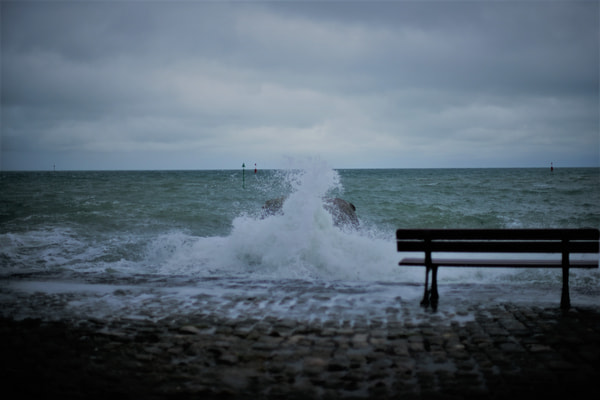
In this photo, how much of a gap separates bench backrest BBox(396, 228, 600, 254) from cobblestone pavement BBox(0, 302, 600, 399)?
679 mm

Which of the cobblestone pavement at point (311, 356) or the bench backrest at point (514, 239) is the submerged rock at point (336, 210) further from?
the cobblestone pavement at point (311, 356)

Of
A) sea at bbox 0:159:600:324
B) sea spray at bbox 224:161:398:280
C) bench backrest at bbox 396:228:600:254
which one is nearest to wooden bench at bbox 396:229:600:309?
bench backrest at bbox 396:228:600:254

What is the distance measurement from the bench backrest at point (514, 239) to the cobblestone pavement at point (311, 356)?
0.68 metres

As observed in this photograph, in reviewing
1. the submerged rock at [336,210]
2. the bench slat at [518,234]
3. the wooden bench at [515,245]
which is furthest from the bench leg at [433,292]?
the submerged rock at [336,210]

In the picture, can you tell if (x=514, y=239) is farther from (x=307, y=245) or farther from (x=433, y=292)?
(x=307, y=245)

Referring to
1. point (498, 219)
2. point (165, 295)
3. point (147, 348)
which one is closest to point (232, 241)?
point (165, 295)

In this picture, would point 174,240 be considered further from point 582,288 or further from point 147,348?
point 582,288

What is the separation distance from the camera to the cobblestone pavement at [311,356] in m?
2.97

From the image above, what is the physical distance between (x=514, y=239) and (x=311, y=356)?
2.78 meters

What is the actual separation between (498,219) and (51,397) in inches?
729

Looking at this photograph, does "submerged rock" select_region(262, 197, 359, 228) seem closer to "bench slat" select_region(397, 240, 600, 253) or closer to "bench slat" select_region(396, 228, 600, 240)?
"bench slat" select_region(397, 240, 600, 253)

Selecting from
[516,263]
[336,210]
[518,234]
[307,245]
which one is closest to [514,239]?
[518,234]

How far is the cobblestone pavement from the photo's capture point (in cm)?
297

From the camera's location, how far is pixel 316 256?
873cm
